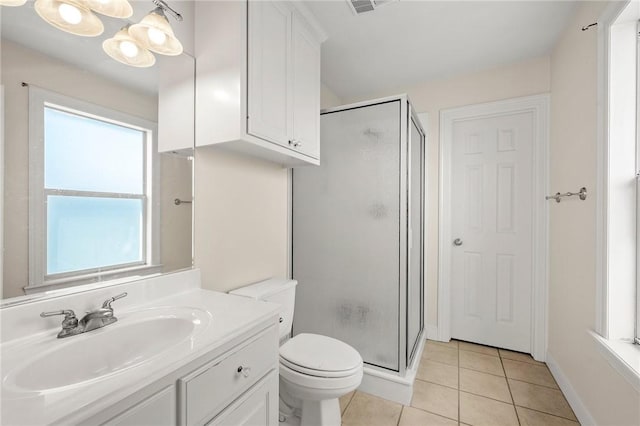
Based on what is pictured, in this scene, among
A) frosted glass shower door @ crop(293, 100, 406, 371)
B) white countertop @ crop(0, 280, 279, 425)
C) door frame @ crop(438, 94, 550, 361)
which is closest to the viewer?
white countertop @ crop(0, 280, 279, 425)

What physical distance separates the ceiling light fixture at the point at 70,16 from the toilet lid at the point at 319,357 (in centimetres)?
161

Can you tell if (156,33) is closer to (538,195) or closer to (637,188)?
(637,188)

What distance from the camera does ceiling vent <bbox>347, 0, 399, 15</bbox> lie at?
163 cm

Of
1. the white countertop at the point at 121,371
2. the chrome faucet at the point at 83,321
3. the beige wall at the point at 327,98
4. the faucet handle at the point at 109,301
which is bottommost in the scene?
the white countertop at the point at 121,371

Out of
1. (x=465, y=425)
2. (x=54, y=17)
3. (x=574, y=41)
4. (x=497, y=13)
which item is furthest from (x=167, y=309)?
(x=574, y=41)

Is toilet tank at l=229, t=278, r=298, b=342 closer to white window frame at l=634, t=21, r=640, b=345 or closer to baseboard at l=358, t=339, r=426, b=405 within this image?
baseboard at l=358, t=339, r=426, b=405

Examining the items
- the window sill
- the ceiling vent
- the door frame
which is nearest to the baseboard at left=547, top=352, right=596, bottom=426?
the door frame

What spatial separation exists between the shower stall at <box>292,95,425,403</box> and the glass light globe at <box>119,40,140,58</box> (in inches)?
47.0

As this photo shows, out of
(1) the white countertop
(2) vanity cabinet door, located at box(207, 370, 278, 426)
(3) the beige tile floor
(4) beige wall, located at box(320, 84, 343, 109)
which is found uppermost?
(4) beige wall, located at box(320, 84, 343, 109)

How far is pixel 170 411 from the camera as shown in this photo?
69 centimetres

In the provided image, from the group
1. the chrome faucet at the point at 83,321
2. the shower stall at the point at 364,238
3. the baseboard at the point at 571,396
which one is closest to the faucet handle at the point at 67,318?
the chrome faucet at the point at 83,321

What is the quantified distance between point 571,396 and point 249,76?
8.56 ft

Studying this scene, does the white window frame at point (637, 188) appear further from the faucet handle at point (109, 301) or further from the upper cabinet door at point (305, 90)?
the faucet handle at point (109, 301)

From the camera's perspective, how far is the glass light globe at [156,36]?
1.12m
